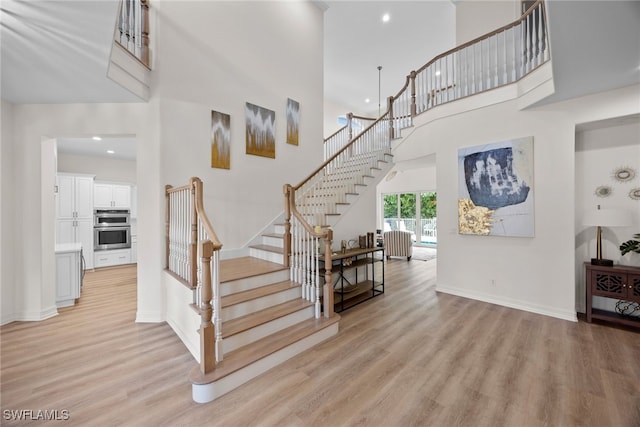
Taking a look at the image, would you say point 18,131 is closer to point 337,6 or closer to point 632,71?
point 337,6

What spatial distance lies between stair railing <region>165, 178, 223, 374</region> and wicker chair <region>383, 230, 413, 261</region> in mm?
6024

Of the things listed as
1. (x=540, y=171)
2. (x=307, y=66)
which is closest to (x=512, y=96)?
(x=540, y=171)

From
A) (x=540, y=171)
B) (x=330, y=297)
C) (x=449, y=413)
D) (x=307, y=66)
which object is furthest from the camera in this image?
(x=307, y=66)

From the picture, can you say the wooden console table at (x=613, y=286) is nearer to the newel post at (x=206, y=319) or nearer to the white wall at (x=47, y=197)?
the newel post at (x=206, y=319)

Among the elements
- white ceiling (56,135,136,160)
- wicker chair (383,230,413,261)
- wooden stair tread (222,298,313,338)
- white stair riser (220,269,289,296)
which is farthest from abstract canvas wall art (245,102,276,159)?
wicker chair (383,230,413,261)

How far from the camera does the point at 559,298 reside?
3.60 meters

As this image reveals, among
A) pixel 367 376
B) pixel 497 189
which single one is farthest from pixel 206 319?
pixel 497 189

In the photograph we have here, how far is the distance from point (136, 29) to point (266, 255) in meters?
3.53

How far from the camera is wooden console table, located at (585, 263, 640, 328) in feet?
10.3

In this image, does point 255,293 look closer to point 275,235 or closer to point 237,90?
point 275,235

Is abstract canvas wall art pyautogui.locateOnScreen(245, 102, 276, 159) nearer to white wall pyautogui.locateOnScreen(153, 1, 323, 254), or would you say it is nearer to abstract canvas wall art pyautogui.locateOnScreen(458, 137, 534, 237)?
white wall pyautogui.locateOnScreen(153, 1, 323, 254)

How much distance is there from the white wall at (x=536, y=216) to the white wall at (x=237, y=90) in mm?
2844

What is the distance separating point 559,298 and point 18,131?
7527mm

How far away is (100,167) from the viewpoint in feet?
24.0
